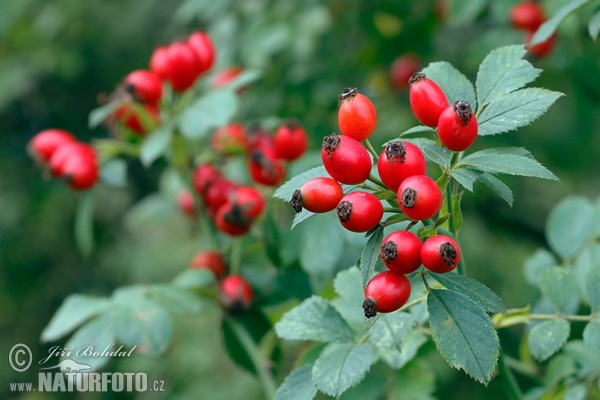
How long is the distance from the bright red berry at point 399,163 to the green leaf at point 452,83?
20 centimetres

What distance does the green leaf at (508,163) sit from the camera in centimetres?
85

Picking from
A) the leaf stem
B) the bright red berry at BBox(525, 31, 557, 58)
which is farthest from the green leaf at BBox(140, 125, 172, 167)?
the bright red berry at BBox(525, 31, 557, 58)

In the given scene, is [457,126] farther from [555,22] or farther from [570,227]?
[570,227]

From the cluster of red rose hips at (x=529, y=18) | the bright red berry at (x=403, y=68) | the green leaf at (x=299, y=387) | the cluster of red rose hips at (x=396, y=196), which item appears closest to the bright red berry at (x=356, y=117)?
the cluster of red rose hips at (x=396, y=196)

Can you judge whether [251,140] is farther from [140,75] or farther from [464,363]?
[464,363]

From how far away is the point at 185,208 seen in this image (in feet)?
7.00

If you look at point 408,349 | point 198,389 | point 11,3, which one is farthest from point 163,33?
point 408,349

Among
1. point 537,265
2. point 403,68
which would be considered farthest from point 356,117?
point 403,68

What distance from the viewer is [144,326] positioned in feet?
5.05

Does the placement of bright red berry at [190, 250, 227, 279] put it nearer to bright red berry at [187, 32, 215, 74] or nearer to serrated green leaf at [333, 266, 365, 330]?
bright red berry at [187, 32, 215, 74]

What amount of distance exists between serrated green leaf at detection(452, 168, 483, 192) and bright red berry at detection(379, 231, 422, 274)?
0.32 feet

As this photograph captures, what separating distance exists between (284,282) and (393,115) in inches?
62.5

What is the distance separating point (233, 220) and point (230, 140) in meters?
0.31

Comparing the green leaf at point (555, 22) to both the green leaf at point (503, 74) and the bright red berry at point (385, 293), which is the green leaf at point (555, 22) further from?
the bright red berry at point (385, 293)
